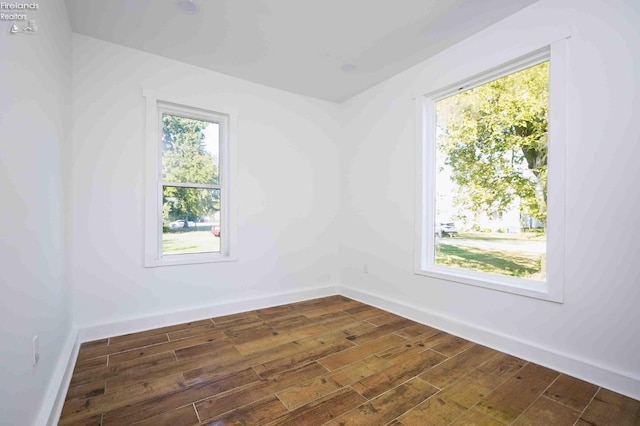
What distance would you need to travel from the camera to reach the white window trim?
214cm

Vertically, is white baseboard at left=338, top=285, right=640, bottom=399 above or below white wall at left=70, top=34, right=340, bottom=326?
below

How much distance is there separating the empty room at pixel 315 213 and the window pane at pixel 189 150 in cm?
2

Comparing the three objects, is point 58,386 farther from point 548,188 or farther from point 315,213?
point 548,188

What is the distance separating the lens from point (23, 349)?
1304 mm

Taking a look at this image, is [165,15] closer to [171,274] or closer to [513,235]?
[171,274]

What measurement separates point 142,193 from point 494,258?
3.38 meters

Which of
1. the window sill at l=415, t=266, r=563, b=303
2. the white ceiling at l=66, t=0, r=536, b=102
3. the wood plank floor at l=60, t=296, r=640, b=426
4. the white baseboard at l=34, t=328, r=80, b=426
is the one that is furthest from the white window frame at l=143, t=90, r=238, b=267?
the window sill at l=415, t=266, r=563, b=303

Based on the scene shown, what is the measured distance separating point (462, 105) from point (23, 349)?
3.56 m

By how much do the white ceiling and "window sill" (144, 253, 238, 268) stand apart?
2041mm

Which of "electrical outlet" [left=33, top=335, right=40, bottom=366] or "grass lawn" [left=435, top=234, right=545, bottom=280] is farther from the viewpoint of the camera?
"grass lawn" [left=435, top=234, right=545, bottom=280]

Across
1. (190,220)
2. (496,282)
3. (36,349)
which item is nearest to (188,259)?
(190,220)

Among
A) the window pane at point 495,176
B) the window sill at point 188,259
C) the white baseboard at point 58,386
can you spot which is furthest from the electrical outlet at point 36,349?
the window pane at point 495,176

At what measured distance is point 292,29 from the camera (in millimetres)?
2576

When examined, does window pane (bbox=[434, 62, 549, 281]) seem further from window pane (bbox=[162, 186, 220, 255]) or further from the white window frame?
window pane (bbox=[162, 186, 220, 255])
